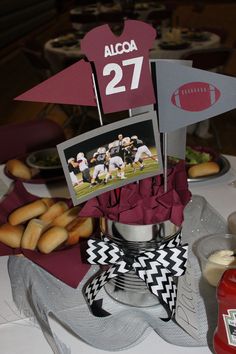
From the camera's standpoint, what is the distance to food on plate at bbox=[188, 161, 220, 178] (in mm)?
1442

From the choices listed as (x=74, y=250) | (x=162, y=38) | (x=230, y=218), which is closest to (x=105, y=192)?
(x=74, y=250)

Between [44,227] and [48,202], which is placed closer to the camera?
[44,227]

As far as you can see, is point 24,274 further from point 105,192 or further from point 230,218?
point 230,218

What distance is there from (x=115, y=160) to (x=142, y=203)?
0.09 metres

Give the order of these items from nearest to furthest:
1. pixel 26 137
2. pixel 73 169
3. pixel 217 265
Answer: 1. pixel 73 169
2. pixel 217 265
3. pixel 26 137

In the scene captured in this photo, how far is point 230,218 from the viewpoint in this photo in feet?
3.85

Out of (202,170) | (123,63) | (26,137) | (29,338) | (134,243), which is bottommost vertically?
(26,137)

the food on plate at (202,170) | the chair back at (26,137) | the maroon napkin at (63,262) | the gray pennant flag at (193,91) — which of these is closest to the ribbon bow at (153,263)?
the maroon napkin at (63,262)

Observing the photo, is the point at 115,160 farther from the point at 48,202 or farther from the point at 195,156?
the point at 195,156

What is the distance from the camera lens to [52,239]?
1034mm

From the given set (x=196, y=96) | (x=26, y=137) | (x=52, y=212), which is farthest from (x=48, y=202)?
(x=26, y=137)

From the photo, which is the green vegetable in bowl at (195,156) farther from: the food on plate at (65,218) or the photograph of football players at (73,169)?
the photograph of football players at (73,169)

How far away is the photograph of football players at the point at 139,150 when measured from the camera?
2.81ft

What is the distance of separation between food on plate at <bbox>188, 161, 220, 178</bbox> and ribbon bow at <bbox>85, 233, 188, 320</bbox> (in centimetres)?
56
